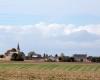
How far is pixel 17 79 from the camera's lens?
37.3 meters

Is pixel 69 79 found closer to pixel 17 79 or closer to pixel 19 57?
pixel 17 79

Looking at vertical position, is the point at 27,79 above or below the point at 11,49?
below

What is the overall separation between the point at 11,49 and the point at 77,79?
13932cm

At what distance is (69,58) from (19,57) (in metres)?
20.7

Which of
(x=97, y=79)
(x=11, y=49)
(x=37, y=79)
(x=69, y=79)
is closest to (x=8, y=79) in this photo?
(x=37, y=79)

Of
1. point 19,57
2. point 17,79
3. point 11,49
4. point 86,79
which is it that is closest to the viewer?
point 17,79

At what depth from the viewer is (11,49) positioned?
176625 mm

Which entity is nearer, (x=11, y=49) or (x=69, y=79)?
(x=69, y=79)

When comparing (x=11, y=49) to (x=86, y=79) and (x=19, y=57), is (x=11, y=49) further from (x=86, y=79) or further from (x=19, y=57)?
(x=86, y=79)

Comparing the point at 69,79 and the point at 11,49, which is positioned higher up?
the point at 11,49

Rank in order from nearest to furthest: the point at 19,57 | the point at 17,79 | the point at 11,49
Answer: the point at 17,79 → the point at 19,57 → the point at 11,49

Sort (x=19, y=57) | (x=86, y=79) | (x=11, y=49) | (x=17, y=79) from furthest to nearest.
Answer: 1. (x=11, y=49)
2. (x=19, y=57)
3. (x=86, y=79)
4. (x=17, y=79)

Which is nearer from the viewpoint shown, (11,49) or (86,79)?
(86,79)

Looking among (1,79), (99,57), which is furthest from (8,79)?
(99,57)
